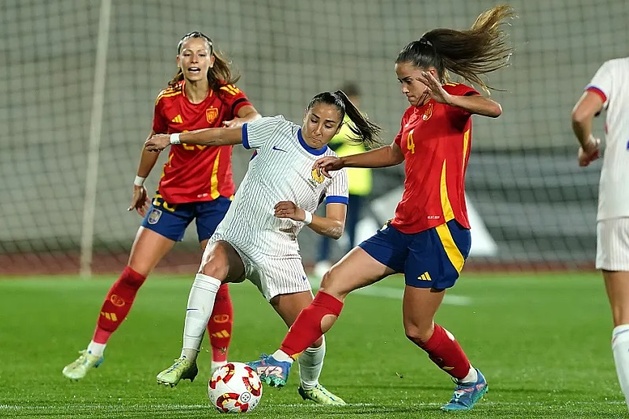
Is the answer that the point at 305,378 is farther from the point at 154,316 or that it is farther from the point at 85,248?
the point at 85,248

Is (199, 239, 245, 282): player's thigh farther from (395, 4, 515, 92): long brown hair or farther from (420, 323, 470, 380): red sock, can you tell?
(395, 4, 515, 92): long brown hair

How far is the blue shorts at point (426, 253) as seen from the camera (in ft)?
A: 20.5

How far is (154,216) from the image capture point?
7840mm

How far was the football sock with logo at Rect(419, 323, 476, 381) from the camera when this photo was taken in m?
6.43

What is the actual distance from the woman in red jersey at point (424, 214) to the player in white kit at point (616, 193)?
1234mm

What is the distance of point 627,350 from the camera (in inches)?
194

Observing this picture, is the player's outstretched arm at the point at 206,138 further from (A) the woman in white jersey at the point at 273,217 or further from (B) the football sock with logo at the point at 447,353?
(B) the football sock with logo at the point at 447,353

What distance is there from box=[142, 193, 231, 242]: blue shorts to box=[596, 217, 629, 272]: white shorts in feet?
11.2

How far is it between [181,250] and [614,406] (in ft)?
41.6

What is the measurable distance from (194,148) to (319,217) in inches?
65.1

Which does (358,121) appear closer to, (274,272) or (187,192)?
→ (274,272)

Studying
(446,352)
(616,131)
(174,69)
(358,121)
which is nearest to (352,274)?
(446,352)

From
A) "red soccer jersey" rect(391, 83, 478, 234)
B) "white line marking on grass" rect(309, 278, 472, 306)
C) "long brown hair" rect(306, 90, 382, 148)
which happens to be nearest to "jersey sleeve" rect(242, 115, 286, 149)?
"long brown hair" rect(306, 90, 382, 148)

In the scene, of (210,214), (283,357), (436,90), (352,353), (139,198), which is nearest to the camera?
(436,90)
